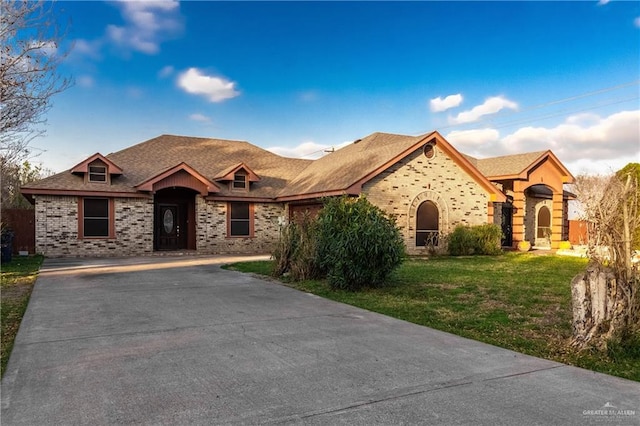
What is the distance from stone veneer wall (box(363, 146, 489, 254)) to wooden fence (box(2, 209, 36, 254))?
580 inches

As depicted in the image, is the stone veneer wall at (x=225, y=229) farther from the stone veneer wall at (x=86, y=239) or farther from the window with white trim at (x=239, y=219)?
the stone veneer wall at (x=86, y=239)

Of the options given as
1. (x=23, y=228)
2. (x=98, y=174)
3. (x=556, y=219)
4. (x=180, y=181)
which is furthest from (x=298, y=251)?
(x=556, y=219)

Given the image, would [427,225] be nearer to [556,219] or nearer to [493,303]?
[556,219]

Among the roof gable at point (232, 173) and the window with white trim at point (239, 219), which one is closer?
the roof gable at point (232, 173)

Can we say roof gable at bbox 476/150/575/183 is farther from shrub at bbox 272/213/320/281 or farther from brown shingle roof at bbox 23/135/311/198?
shrub at bbox 272/213/320/281

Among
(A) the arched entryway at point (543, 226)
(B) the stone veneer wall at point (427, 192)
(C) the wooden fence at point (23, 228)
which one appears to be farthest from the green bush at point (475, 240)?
(C) the wooden fence at point (23, 228)

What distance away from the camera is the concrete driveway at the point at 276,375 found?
3898 mm

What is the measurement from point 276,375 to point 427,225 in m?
17.6

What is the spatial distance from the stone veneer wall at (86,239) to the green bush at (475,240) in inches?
571

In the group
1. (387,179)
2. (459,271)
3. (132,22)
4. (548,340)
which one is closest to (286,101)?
(387,179)

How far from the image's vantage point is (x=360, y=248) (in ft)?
35.2

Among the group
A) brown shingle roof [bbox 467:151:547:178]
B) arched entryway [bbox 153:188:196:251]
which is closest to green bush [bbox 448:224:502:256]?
brown shingle roof [bbox 467:151:547:178]

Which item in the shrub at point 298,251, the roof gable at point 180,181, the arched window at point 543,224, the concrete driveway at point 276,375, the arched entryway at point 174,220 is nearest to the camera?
the concrete driveway at point 276,375

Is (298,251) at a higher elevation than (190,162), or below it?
below
